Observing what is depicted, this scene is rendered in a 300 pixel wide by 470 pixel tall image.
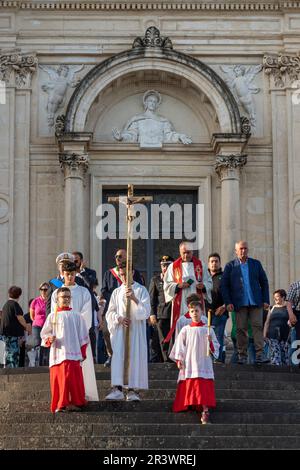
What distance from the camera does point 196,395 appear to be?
495 inches

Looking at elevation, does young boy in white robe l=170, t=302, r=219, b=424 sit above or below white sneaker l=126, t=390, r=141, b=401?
above

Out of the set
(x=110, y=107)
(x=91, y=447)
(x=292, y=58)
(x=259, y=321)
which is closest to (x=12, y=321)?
(x=259, y=321)

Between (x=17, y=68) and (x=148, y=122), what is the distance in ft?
9.23

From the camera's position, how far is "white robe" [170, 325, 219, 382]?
Result: 41.6ft

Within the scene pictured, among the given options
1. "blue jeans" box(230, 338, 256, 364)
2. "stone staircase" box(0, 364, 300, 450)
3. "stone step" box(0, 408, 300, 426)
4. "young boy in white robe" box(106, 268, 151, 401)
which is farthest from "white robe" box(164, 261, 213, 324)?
"stone step" box(0, 408, 300, 426)

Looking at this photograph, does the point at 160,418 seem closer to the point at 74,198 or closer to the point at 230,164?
the point at 74,198

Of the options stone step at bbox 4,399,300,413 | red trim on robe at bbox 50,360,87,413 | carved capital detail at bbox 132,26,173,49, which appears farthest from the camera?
carved capital detail at bbox 132,26,173,49

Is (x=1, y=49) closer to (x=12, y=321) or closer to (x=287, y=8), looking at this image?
(x=287, y=8)

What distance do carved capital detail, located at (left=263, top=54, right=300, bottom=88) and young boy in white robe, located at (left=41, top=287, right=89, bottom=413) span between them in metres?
10.2

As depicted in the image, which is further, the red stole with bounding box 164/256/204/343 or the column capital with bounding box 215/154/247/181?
the column capital with bounding box 215/154/247/181

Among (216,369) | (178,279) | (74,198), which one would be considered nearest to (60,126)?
(74,198)

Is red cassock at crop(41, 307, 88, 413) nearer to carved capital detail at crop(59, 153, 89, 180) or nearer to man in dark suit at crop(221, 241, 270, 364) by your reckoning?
man in dark suit at crop(221, 241, 270, 364)

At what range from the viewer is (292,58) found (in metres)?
21.8

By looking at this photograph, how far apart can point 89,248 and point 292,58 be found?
5546 millimetres
